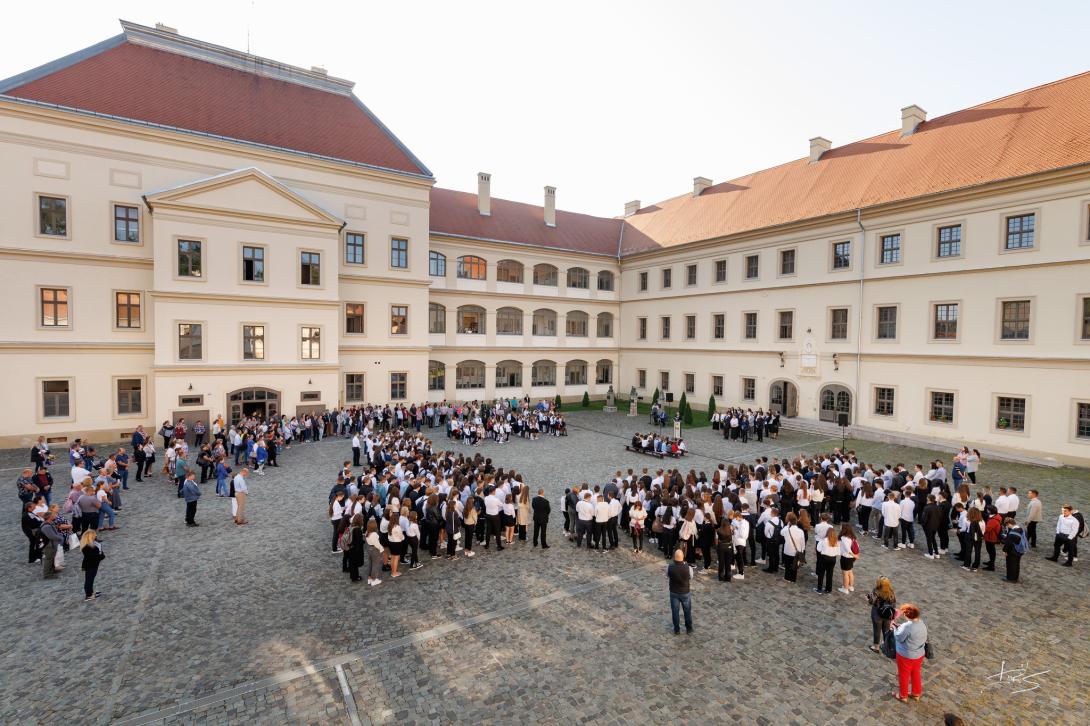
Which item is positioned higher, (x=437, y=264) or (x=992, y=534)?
(x=437, y=264)

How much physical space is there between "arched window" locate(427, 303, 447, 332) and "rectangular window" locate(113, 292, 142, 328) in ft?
53.5

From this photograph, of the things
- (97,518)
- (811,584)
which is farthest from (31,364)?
(811,584)

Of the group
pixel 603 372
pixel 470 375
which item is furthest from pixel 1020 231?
pixel 470 375

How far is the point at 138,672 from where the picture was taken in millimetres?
8102

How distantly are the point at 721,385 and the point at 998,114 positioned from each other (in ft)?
67.7

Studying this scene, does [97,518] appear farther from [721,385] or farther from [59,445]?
[721,385]

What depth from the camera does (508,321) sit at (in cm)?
4100

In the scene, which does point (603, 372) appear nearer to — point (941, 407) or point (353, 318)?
point (353, 318)

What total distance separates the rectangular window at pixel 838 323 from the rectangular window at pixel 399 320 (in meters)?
25.6

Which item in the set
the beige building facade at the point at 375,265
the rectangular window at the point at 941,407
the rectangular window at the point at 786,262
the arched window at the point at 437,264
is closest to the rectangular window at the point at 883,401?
the beige building facade at the point at 375,265

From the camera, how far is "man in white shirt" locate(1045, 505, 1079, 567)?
1199 cm

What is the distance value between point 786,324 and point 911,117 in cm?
1357

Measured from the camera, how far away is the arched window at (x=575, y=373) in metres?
43.8

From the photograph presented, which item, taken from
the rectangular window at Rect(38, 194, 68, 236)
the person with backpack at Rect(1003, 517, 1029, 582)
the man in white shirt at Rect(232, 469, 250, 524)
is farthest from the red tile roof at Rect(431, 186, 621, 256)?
the person with backpack at Rect(1003, 517, 1029, 582)
